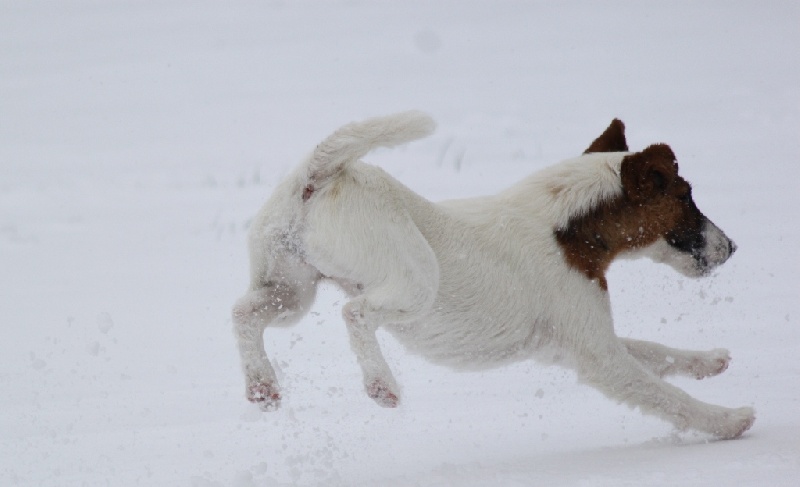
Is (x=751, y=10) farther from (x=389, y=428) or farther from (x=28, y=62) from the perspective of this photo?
(x=389, y=428)

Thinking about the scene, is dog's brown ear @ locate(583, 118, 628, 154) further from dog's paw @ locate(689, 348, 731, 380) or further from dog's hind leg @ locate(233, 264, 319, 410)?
dog's hind leg @ locate(233, 264, 319, 410)

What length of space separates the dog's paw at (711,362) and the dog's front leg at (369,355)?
164 centimetres

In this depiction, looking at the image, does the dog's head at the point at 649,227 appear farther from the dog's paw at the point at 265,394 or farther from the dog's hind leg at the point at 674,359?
the dog's paw at the point at 265,394

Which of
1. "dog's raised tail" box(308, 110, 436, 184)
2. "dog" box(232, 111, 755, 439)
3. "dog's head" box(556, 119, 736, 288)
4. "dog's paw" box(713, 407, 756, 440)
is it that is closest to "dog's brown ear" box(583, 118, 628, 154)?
"dog" box(232, 111, 755, 439)

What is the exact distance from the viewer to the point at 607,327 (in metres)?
4.75

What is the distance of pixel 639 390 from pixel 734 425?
0.41 m

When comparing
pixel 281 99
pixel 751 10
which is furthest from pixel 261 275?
pixel 751 10

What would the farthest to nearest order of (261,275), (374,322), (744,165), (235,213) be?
(744,165), (235,213), (261,275), (374,322)

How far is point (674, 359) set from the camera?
5121mm

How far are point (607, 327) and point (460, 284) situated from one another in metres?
0.67

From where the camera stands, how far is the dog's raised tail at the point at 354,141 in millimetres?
4332

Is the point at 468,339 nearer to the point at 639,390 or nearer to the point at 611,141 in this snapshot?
the point at 639,390

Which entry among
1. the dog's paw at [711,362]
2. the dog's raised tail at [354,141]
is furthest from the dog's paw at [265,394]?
the dog's paw at [711,362]

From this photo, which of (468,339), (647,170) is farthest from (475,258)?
(647,170)
